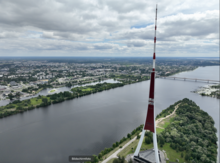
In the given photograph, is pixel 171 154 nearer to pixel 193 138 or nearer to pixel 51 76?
pixel 193 138

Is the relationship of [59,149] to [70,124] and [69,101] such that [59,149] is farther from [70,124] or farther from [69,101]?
[69,101]

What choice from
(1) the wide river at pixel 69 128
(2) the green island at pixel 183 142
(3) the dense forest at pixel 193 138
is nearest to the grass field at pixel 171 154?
(2) the green island at pixel 183 142

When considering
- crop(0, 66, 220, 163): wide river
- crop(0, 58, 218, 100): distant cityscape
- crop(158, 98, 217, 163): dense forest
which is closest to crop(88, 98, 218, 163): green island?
crop(158, 98, 217, 163): dense forest

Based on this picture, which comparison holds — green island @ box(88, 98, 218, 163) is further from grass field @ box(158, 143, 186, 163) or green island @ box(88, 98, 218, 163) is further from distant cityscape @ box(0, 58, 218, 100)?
distant cityscape @ box(0, 58, 218, 100)

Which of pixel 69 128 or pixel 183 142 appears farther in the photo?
pixel 69 128

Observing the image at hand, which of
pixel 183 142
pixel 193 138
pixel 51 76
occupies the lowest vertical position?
pixel 183 142

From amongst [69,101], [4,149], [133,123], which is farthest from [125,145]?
[69,101]

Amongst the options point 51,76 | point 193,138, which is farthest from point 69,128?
point 51,76
